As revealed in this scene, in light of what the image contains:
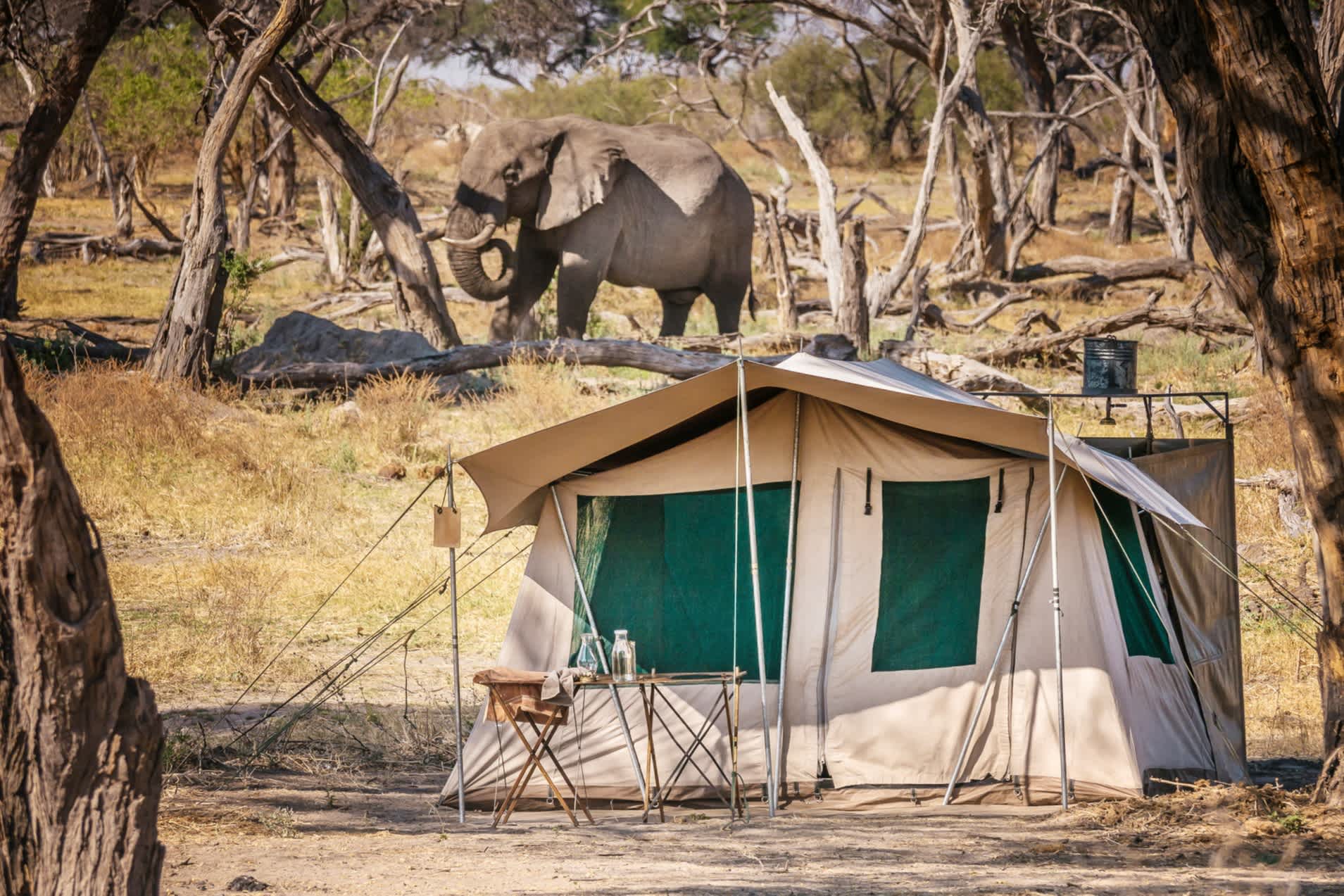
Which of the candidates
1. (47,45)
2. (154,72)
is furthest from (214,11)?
(154,72)

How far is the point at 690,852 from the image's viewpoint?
223 inches

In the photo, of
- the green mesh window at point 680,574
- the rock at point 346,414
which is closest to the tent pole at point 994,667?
the green mesh window at point 680,574

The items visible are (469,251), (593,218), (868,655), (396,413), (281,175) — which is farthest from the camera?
(281,175)

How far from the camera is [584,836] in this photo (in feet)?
19.8

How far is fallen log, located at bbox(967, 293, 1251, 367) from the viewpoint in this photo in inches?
579

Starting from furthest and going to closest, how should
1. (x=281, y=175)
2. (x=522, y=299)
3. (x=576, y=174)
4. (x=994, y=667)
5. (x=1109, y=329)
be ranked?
(x=281, y=175) → (x=522, y=299) → (x=576, y=174) → (x=1109, y=329) → (x=994, y=667)

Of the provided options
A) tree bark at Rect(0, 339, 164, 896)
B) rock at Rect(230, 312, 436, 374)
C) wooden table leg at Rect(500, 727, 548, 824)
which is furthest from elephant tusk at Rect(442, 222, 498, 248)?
tree bark at Rect(0, 339, 164, 896)

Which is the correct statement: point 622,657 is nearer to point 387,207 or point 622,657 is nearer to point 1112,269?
point 387,207

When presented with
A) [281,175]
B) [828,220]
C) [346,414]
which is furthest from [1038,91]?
[346,414]

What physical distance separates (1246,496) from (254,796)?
301 inches

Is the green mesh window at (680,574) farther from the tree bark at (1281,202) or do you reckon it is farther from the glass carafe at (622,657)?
the tree bark at (1281,202)

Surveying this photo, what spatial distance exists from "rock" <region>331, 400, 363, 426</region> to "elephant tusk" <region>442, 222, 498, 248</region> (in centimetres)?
268

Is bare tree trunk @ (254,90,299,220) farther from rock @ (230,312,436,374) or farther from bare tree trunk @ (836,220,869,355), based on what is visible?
bare tree trunk @ (836,220,869,355)

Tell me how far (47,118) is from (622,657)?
33.0 ft
